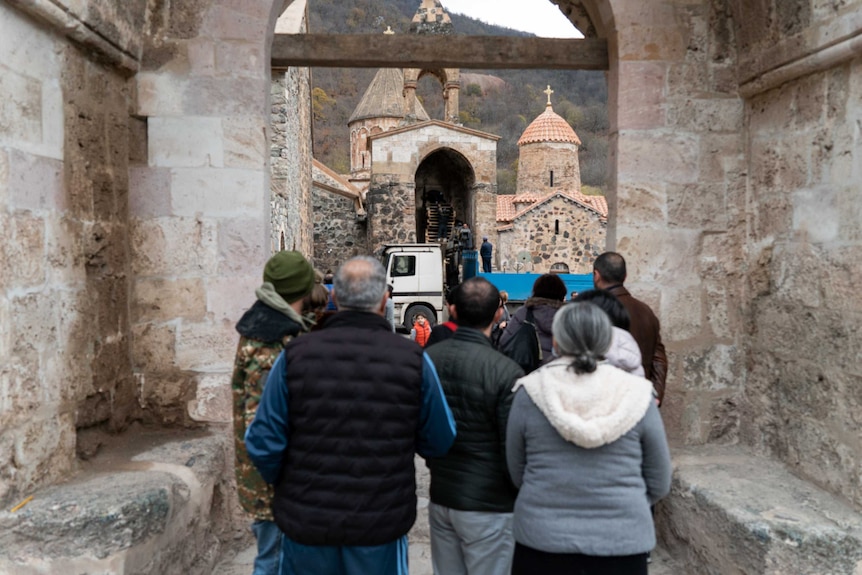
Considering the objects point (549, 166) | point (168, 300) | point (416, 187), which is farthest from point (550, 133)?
point (168, 300)

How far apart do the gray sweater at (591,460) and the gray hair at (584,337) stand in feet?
0.11

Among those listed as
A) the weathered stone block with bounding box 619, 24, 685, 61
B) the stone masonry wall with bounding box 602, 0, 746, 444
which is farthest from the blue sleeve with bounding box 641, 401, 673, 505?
the weathered stone block with bounding box 619, 24, 685, 61

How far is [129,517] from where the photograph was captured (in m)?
2.69

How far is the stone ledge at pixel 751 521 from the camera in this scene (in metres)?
2.66

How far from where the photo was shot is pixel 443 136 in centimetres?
2230

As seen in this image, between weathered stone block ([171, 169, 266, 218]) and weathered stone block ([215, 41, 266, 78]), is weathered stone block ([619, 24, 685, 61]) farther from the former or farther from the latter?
weathered stone block ([171, 169, 266, 218])

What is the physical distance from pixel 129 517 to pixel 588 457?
5.80 ft

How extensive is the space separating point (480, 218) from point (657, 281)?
18288mm

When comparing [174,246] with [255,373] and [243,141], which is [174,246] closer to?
[243,141]

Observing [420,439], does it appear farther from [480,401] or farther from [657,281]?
[657,281]

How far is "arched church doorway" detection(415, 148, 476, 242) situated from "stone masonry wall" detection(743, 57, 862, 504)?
19.0 m

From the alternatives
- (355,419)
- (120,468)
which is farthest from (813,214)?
(120,468)

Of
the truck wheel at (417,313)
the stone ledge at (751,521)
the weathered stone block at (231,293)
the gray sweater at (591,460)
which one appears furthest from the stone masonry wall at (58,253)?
the truck wheel at (417,313)

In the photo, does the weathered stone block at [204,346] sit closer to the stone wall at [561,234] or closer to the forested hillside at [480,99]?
the stone wall at [561,234]
